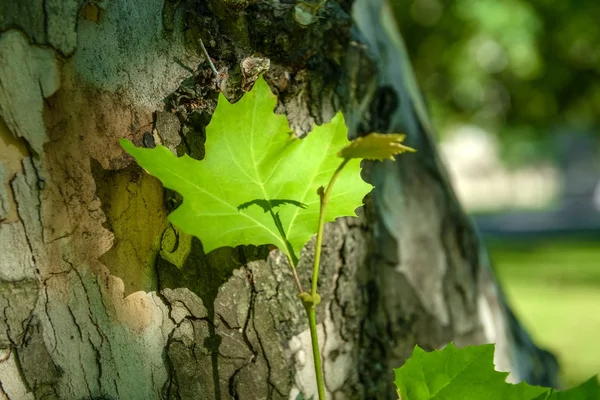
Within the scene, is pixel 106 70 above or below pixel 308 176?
above

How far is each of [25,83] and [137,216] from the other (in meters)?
0.21

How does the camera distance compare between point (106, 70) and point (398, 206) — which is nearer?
point (106, 70)

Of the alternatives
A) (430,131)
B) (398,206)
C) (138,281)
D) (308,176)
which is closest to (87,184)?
(138,281)

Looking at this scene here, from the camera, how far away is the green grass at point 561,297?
4.97m

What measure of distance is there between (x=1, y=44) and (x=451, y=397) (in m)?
0.67

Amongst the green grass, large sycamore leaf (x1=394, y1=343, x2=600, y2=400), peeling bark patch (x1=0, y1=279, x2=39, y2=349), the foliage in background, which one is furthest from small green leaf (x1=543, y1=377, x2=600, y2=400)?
the foliage in background

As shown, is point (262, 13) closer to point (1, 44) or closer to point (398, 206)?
point (1, 44)

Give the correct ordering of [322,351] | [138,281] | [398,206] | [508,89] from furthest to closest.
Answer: [508,89], [398,206], [322,351], [138,281]

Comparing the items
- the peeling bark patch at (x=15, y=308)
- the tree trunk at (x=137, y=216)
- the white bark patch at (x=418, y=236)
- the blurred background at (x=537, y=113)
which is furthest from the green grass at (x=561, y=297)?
the peeling bark patch at (x=15, y=308)

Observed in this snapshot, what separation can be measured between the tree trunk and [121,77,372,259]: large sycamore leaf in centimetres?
11

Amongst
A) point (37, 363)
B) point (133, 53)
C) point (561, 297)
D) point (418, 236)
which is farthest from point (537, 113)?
point (37, 363)

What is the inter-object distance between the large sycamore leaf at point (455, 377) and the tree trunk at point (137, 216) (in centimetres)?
23

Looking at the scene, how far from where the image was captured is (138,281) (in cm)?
86

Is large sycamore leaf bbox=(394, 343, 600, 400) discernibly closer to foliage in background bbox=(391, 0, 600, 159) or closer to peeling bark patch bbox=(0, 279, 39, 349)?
peeling bark patch bbox=(0, 279, 39, 349)
